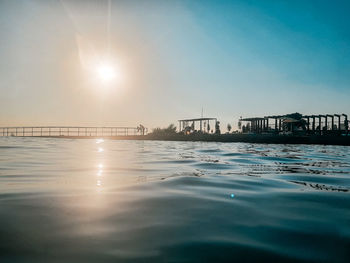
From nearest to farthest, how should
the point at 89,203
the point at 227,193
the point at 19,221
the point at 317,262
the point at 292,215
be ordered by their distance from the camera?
the point at 317,262
the point at 19,221
the point at 292,215
the point at 89,203
the point at 227,193

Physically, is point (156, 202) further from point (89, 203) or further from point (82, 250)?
point (82, 250)

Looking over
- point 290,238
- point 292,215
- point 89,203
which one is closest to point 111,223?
point 89,203

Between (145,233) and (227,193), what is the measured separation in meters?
1.43

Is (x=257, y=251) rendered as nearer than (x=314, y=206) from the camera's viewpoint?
Yes

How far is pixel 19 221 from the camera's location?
5.50ft

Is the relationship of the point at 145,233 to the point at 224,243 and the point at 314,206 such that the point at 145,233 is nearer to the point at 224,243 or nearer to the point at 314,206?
the point at 224,243

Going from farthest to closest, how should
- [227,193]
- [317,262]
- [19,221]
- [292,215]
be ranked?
[227,193], [292,215], [19,221], [317,262]

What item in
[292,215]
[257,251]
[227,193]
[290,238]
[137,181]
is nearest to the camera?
[257,251]

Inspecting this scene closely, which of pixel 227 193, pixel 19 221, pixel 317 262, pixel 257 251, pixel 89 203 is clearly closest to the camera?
pixel 317 262

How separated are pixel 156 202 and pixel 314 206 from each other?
1372mm

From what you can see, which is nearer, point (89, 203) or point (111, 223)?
point (111, 223)

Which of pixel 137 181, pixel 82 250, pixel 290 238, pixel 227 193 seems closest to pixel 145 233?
pixel 82 250

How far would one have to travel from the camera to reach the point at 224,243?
4.60ft

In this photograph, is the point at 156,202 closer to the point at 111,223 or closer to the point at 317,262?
the point at 111,223
